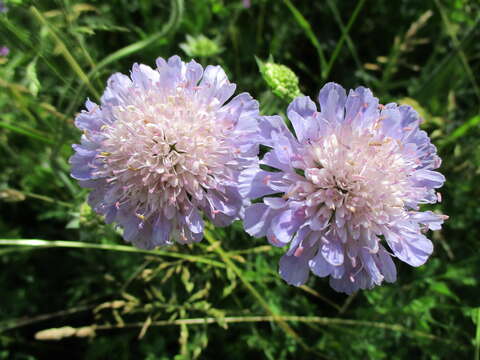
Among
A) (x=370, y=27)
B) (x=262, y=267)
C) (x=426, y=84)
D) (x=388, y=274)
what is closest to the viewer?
(x=388, y=274)

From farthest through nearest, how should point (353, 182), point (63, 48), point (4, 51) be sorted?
point (4, 51) → point (63, 48) → point (353, 182)

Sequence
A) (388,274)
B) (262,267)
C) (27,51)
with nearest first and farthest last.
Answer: (388,274)
(27,51)
(262,267)

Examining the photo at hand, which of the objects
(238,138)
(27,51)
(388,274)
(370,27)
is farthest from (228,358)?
(370,27)

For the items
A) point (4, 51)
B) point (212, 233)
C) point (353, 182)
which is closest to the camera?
point (353, 182)

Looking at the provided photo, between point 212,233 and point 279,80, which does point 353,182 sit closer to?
point 279,80

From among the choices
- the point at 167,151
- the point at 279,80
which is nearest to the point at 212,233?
the point at 167,151

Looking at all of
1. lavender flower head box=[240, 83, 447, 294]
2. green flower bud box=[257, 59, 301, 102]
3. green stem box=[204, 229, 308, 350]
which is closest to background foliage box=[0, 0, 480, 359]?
green stem box=[204, 229, 308, 350]

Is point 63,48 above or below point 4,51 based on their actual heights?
above

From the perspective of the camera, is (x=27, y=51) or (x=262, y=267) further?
(x=262, y=267)

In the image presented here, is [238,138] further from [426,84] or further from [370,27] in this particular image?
[370,27]
